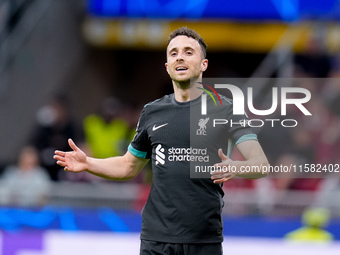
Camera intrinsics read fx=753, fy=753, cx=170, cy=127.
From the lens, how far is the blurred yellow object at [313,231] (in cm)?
830

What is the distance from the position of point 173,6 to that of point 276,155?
13.0 ft

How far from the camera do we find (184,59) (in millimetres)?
4434

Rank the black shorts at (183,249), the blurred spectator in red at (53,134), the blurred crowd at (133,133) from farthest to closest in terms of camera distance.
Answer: the blurred spectator in red at (53,134), the blurred crowd at (133,133), the black shorts at (183,249)

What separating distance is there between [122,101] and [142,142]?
27.0 ft

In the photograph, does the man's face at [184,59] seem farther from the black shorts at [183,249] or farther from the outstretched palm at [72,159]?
the black shorts at [183,249]

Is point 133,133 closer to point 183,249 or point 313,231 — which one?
point 313,231

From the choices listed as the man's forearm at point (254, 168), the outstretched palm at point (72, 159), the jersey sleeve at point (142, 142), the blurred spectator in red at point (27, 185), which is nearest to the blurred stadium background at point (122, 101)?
the blurred spectator in red at point (27, 185)

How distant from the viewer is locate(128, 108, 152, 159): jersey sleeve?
4.65 m

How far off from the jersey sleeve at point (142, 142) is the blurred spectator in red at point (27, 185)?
5.06 m

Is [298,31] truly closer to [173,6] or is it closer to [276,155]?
[173,6]

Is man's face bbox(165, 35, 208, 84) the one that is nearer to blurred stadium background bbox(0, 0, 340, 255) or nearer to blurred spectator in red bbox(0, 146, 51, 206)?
blurred stadium background bbox(0, 0, 340, 255)

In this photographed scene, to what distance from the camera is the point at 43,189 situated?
9.60 meters

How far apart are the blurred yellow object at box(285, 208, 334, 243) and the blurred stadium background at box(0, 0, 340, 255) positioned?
84 millimetres

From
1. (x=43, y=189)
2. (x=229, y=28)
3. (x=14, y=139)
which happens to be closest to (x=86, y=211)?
(x=43, y=189)
